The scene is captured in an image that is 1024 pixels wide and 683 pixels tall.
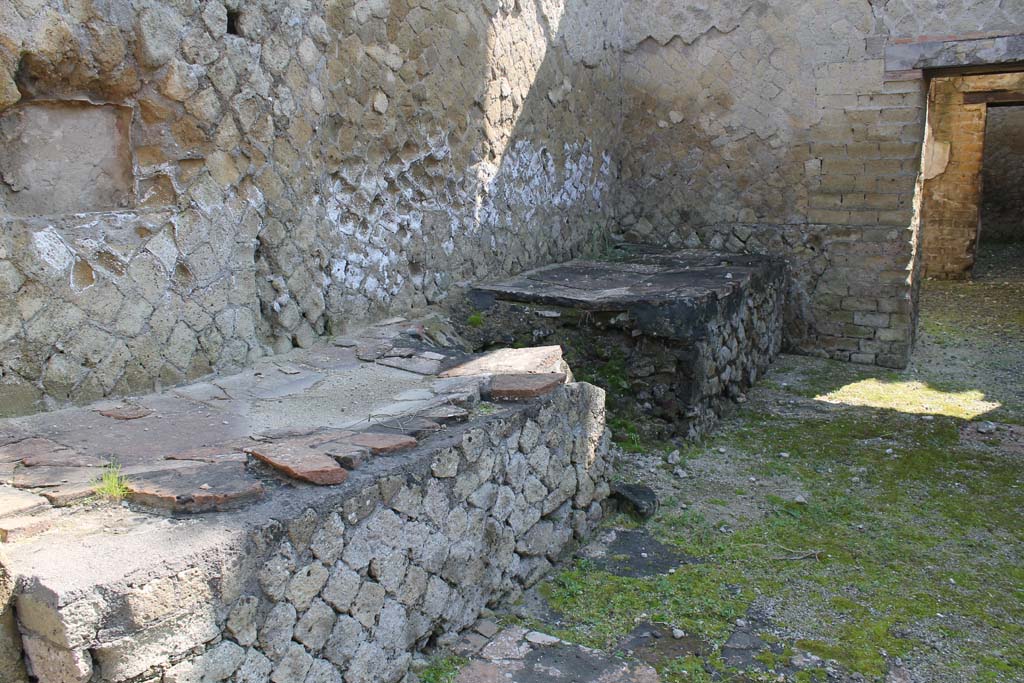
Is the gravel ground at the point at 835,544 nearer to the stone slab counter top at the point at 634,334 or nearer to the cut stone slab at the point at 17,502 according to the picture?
the stone slab counter top at the point at 634,334

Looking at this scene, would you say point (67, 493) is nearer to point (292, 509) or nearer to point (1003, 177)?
point (292, 509)

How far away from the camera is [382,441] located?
2.65m

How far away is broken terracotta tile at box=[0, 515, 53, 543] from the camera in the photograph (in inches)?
77.7

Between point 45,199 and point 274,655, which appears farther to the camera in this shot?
point 45,199

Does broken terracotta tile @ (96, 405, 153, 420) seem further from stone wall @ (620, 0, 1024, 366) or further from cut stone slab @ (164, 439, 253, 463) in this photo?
stone wall @ (620, 0, 1024, 366)

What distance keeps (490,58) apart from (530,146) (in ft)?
2.36

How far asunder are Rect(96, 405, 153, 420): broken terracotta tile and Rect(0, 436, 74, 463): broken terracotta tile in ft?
0.85

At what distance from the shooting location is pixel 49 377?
2764 mm

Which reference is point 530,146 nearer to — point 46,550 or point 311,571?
point 311,571

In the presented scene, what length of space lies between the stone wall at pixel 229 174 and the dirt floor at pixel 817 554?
143 cm

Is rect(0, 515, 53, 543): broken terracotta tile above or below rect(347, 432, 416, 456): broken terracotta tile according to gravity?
below

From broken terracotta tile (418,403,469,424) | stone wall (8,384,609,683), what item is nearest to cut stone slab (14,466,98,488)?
stone wall (8,384,609,683)

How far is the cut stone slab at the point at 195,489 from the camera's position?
7.06 feet

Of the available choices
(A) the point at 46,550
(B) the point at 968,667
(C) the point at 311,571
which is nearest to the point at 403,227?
(C) the point at 311,571
